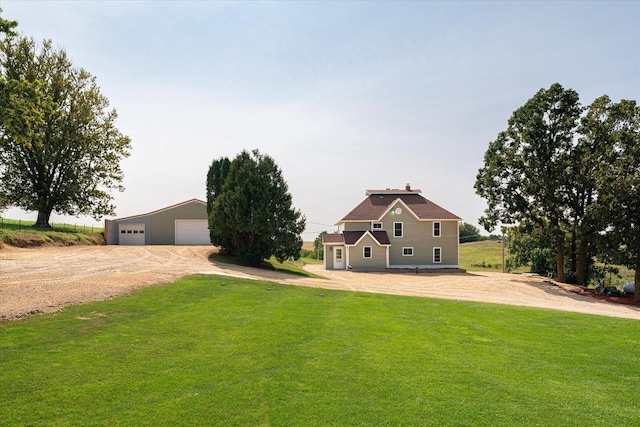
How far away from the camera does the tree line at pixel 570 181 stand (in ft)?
89.6

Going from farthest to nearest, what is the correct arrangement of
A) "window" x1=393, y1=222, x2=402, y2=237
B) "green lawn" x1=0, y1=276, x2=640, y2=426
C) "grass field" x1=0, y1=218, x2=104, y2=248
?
"window" x1=393, y1=222, x2=402, y2=237 → "grass field" x1=0, y1=218, x2=104, y2=248 → "green lawn" x1=0, y1=276, x2=640, y2=426

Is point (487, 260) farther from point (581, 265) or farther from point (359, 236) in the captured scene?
point (359, 236)

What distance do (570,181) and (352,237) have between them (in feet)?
63.8

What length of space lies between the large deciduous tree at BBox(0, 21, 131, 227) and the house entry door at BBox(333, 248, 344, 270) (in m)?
22.7

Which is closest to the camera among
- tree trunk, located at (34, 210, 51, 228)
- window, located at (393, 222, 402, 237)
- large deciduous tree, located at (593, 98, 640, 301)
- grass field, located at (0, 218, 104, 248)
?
large deciduous tree, located at (593, 98, 640, 301)

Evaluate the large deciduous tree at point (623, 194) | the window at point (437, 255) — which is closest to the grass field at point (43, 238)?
the window at point (437, 255)

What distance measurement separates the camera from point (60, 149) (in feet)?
127

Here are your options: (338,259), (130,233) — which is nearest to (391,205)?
(338,259)

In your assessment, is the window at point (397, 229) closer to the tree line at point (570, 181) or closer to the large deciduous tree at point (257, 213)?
the tree line at point (570, 181)

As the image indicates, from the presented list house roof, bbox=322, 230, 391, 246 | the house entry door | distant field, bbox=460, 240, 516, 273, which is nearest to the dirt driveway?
house roof, bbox=322, 230, 391, 246

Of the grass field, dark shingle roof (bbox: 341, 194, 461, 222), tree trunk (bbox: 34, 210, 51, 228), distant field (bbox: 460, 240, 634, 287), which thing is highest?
dark shingle roof (bbox: 341, 194, 461, 222)

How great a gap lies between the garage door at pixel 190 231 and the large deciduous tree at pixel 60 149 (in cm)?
764

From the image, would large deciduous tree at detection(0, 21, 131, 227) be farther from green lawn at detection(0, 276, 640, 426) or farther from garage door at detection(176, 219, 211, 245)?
green lawn at detection(0, 276, 640, 426)

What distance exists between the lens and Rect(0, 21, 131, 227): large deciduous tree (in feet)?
122
